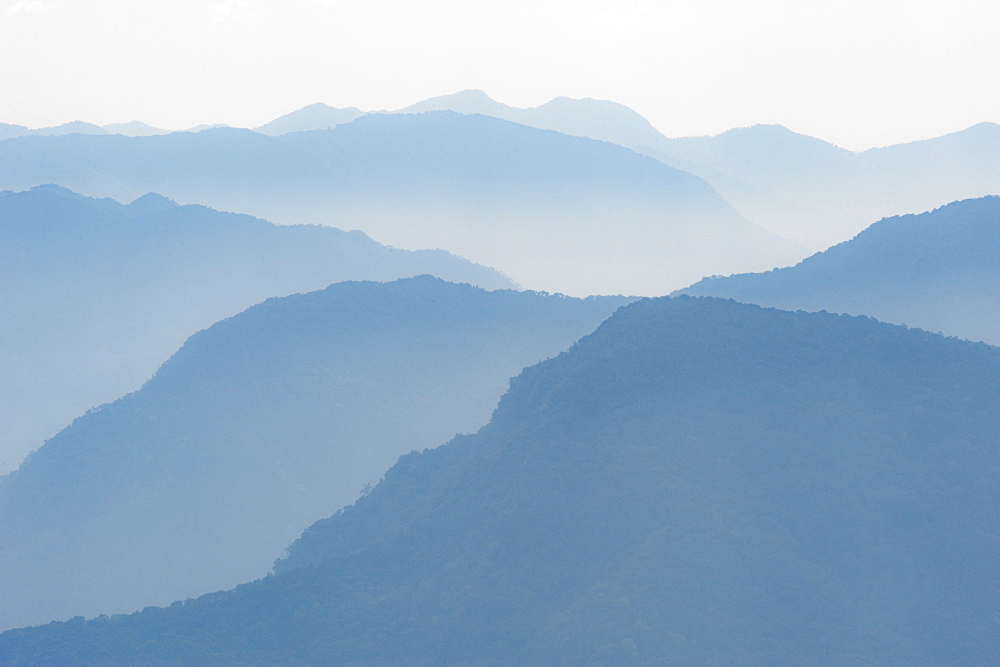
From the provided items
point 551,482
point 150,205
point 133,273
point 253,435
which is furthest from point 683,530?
point 150,205

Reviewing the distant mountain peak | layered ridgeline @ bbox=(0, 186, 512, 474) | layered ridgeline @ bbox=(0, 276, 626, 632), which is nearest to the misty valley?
layered ridgeline @ bbox=(0, 276, 626, 632)

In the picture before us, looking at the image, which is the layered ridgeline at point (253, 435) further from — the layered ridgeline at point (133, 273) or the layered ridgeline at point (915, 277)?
the layered ridgeline at point (133, 273)

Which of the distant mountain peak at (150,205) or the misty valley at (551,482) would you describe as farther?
the distant mountain peak at (150,205)

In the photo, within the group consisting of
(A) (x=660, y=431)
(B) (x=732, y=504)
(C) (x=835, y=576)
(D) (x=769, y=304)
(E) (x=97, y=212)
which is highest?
(E) (x=97, y=212)

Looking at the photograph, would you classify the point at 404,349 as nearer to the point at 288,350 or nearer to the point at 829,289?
the point at 288,350

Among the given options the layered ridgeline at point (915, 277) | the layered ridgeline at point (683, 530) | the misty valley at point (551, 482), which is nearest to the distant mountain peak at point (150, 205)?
the misty valley at point (551, 482)

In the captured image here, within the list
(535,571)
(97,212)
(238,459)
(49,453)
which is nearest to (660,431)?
(535,571)
